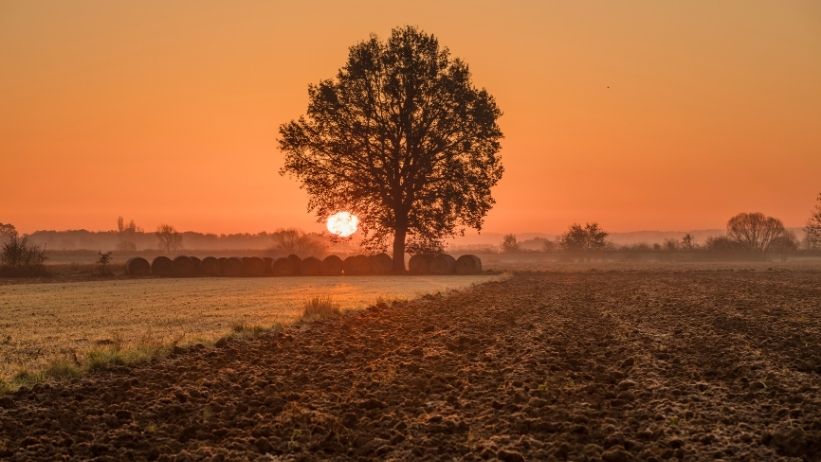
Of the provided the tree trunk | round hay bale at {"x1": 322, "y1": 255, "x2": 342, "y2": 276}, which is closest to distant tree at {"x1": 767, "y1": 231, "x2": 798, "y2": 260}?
the tree trunk

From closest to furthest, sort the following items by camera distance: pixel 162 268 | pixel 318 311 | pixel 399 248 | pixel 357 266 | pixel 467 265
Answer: pixel 318 311 → pixel 162 268 → pixel 399 248 → pixel 357 266 → pixel 467 265

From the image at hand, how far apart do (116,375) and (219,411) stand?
285cm

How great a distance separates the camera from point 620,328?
1550 cm

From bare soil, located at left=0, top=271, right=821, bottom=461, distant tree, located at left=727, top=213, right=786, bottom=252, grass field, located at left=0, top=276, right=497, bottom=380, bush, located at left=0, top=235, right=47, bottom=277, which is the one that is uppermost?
distant tree, located at left=727, top=213, right=786, bottom=252

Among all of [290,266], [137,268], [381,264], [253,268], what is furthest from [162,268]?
[381,264]

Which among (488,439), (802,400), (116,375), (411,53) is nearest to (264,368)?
(116,375)

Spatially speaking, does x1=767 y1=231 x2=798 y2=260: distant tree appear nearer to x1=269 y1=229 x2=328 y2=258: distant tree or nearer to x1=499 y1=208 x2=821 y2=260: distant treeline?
x1=499 y1=208 x2=821 y2=260: distant treeline

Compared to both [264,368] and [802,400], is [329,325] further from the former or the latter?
[802,400]

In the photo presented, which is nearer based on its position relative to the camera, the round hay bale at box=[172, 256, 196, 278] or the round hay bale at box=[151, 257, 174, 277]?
the round hay bale at box=[151, 257, 174, 277]

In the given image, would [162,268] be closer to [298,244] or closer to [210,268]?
[210,268]

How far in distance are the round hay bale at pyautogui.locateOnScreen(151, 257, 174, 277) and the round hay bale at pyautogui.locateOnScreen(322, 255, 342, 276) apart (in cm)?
1091

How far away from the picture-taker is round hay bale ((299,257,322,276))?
47531 mm

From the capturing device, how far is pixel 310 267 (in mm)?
47812

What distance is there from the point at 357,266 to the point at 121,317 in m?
30.0
